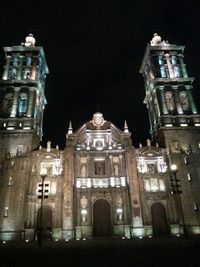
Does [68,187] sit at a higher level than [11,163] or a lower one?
lower

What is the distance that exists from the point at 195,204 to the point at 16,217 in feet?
91.6

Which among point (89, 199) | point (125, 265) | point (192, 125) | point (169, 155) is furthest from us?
point (192, 125)

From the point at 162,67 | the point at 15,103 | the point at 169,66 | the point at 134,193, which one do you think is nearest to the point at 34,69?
the point at 15,103

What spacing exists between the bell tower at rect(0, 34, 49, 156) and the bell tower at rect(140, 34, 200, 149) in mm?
24081

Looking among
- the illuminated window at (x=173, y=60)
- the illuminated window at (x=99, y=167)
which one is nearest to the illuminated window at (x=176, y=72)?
the illuminated window at (x=173, y=60)

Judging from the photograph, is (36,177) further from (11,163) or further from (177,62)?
(177,62)

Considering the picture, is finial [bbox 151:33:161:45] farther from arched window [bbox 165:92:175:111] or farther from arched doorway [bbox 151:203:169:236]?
arched doorway [bbox 151:203:169:236]

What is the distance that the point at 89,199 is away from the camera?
135 feet

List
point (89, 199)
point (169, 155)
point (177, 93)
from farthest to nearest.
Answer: point (177, 93), point (169, 155), point (89, 199)

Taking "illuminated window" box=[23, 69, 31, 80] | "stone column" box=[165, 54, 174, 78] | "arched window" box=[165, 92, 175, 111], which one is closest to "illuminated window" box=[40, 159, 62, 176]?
"illuminated window" box=[23, 69, 31, 80]

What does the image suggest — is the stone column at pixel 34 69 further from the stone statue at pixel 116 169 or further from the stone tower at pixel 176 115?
the stone statue at pixel 116 169

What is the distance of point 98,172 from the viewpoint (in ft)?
145

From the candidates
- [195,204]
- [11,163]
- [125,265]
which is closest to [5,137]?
[11,163]

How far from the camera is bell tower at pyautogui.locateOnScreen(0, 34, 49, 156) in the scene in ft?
149
